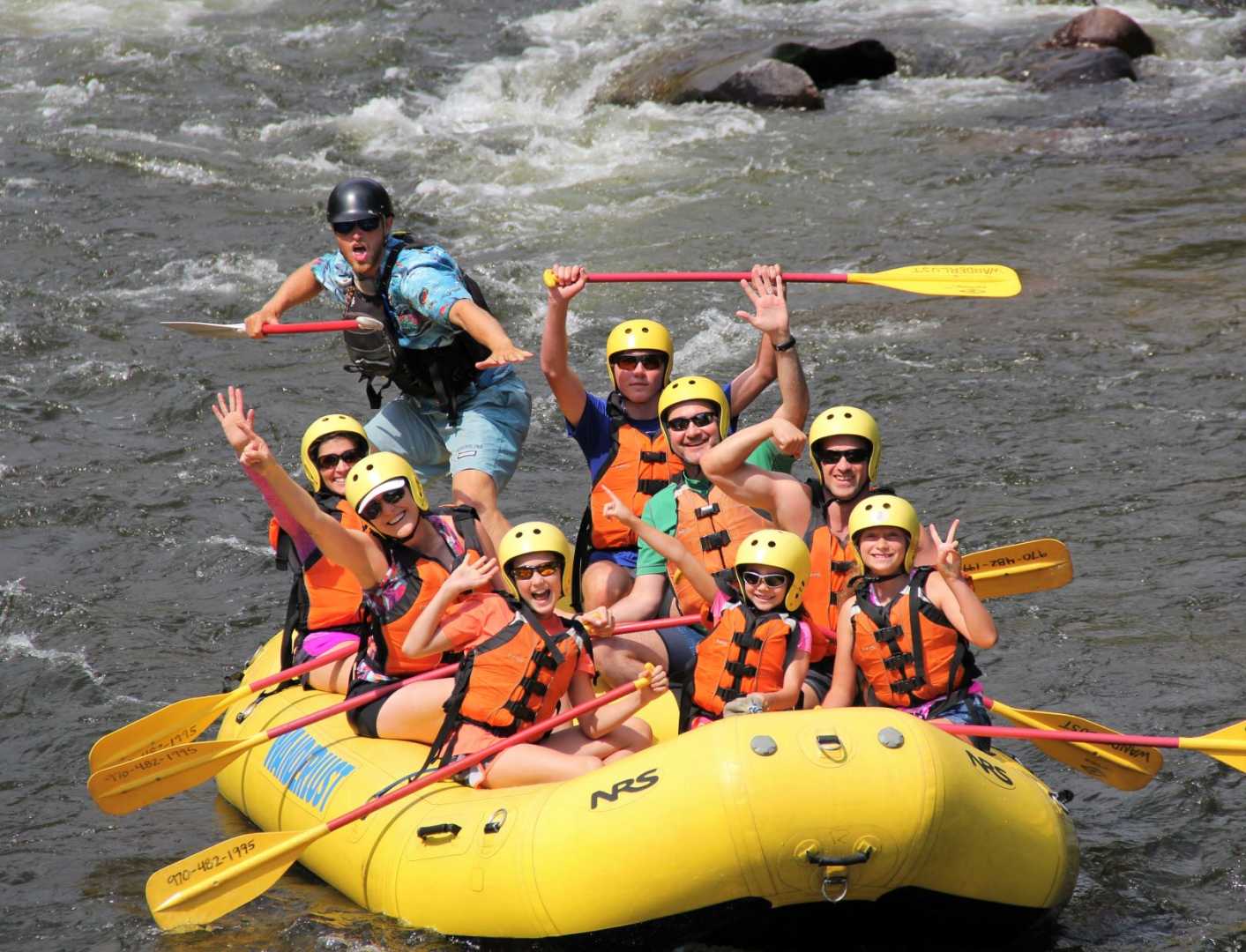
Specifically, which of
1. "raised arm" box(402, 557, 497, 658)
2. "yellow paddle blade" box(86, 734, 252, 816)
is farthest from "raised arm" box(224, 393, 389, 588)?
"yellow paddle blade" box(86, 734, 252, 816)

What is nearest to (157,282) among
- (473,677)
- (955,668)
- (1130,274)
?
(1130,274)

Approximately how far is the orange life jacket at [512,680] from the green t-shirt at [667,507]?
85 cm

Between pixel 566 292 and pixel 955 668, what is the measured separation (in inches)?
77.5

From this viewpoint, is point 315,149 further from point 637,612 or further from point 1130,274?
point 637,612

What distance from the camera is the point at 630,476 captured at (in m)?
6.28

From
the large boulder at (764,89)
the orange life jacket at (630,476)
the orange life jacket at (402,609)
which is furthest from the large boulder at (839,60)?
the orange life jacket at (402,609)

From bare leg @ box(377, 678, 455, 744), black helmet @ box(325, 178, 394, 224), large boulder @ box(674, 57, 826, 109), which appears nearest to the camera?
bare leg @ box(377, 678, 455, 744)

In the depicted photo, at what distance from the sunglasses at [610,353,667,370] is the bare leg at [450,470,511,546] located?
A: 652mm

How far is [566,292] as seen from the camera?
19.8 ft

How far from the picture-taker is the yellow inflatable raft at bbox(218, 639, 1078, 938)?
167 inches

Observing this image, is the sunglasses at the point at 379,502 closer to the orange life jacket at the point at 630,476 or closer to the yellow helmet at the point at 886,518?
the orange life jacket at the point at 630,476

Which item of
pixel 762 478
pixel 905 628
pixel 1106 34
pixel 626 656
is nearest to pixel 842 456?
pixel 762 478

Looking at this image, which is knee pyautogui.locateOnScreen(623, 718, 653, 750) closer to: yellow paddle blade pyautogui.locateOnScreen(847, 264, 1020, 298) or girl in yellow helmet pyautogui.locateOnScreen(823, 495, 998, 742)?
girl in yellow helmet pyautogui.locateOnScreen(823, 495, 998, 742)

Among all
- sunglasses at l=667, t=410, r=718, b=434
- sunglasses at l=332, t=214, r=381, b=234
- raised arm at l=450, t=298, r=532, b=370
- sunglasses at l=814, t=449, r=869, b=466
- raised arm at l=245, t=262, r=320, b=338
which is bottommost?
sunglasses at l=814, t=449, r=869, b=466
